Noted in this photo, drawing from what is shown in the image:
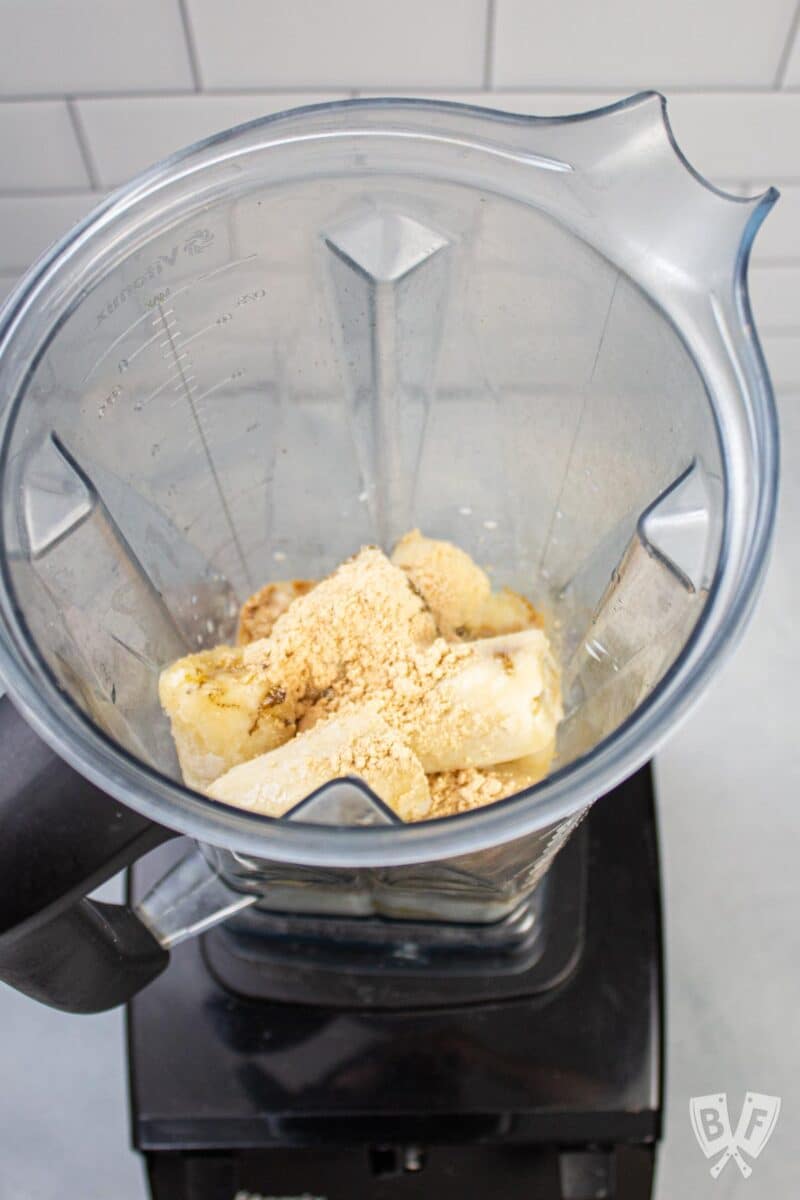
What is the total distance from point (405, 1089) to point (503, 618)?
0.20m

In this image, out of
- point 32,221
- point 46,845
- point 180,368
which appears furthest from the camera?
point 32,221

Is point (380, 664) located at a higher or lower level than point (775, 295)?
lower

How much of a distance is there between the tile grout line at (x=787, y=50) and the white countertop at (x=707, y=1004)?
1.11 ft

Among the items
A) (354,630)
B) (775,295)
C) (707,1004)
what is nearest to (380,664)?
(354,630)

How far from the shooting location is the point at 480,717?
346 millimetres

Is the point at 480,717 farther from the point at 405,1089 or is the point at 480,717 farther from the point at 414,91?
the point at 414,91

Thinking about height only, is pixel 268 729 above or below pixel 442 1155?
above

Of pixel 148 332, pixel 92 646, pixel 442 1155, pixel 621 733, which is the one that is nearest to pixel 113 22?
pixel 148 332

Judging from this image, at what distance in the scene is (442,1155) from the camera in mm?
452

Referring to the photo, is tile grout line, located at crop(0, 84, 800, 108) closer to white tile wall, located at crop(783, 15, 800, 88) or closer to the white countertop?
white tile wall, located at crop(783, 15, 800, 88)

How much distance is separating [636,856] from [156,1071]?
0.23 meters

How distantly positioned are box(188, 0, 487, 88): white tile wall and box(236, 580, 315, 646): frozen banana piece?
282 millimetres

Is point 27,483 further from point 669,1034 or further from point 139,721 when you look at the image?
point 669,1034

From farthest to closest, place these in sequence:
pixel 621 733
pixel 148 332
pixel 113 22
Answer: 1. pixel 113 22
2. pixel 148 332
3. pixel 621 733
